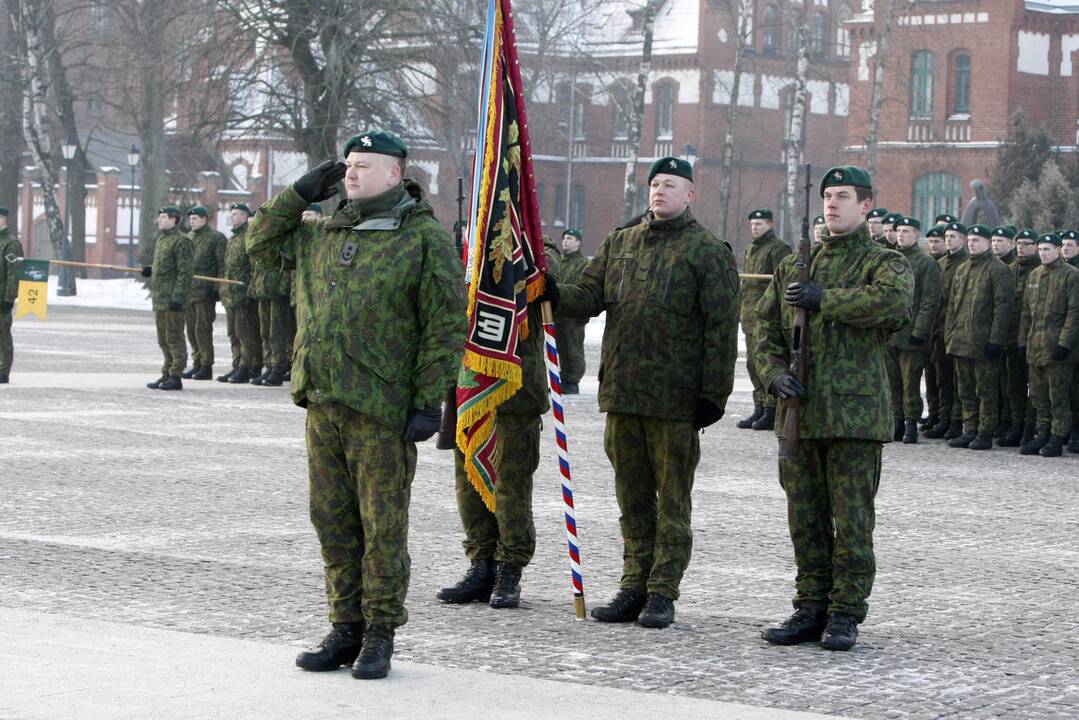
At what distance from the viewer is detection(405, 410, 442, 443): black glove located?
7156 mm

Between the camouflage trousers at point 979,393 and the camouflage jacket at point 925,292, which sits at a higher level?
the camouflage jacket at point 925,292

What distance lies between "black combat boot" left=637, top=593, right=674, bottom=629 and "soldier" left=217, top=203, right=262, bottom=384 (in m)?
15.3

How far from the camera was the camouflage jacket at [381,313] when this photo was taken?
23.7 feet

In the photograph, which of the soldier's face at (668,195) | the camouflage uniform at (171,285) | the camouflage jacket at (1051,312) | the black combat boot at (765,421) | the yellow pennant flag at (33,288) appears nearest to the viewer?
the soldier's face at (668,195)

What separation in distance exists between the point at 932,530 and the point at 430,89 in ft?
86.2

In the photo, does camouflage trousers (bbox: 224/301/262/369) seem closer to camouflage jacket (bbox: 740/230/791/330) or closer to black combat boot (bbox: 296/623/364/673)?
camouflage jacket (bbox: 740/230/791/330)

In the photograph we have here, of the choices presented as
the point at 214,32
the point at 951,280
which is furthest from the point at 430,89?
the point at 951,280

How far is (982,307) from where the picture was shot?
17.7m

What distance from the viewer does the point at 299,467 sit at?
14.3 metres

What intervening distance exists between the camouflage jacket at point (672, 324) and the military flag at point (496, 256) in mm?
447

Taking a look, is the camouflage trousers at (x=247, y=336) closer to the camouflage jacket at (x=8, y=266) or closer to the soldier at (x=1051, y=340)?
the camouflage jacket at (x=8, y=266)

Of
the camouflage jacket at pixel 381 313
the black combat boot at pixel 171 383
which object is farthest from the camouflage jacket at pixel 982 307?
the camouflage jacket at pixel 381 313

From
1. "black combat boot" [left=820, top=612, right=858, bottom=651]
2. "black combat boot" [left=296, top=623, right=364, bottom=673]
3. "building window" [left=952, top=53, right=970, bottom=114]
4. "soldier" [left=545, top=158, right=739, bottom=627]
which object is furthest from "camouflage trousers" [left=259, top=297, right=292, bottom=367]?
"building window" [left=952, top=53, right=970, bottom=114]

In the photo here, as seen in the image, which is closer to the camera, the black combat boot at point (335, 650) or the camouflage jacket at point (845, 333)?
the black combat boot at point (335, 650)
